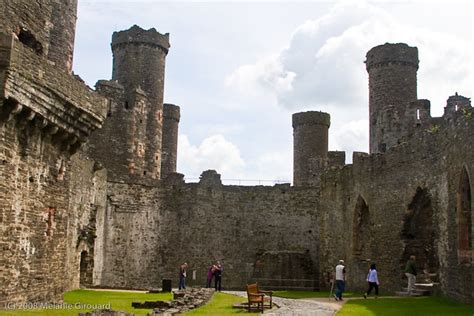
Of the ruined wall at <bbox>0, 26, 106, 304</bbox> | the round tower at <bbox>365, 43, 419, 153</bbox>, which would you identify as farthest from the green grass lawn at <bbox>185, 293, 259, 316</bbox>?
the round tower at <bbox>365, 43, 419, 153</bbox>

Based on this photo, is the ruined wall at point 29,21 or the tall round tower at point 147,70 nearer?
the ruined wall at point 29,21

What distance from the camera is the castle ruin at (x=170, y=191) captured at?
15.5 meters

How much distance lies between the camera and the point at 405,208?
2380 centimetres

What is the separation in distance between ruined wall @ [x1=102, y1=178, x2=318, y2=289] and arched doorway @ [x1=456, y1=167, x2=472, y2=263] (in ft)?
44.3

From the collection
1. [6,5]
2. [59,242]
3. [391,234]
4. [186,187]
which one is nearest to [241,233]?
[186,187]

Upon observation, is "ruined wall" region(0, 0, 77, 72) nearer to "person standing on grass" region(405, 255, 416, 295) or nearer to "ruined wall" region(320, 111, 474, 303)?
"ruined wall" region(320, 111, 474, 303)

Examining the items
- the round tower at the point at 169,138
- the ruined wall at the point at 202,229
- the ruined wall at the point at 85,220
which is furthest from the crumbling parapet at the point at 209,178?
the round tower at the point at 169,138

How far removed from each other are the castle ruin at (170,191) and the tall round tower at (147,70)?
67 millimetres

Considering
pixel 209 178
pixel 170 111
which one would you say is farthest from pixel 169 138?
pixel 209 178

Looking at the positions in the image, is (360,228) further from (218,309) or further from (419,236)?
(218,309)

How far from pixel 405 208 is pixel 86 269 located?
13144mm

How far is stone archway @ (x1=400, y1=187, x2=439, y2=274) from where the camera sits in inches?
925

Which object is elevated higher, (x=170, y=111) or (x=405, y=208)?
(x=170, y=111)

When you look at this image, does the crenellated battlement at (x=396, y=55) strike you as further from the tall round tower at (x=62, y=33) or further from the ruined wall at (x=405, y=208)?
the tall round tower at (x=62, y=33)
